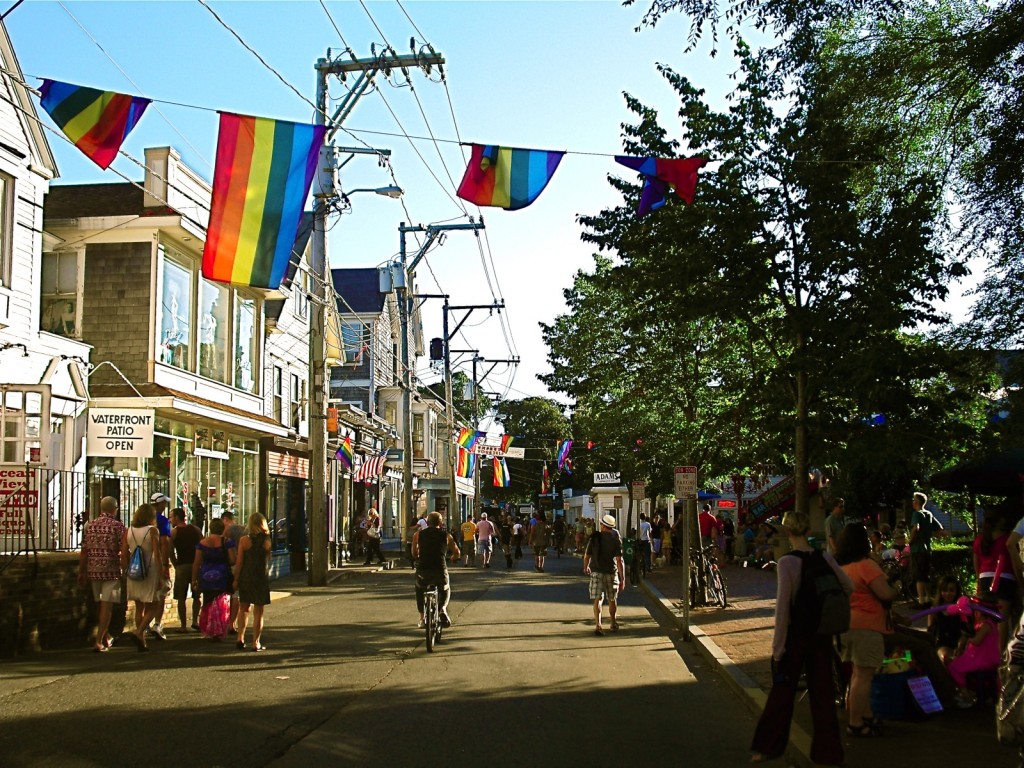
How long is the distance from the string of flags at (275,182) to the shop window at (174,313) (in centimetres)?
979

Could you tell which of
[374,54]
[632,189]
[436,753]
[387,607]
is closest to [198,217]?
[374,54]

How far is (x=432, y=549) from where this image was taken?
563 inches

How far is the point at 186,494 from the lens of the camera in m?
23.3

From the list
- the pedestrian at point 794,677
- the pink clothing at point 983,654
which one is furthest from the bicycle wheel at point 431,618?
the pedestrian at point 794,677

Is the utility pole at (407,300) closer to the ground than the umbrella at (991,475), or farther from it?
farther from it

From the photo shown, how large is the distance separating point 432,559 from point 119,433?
7.88 metres

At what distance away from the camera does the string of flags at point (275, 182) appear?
40.2ft

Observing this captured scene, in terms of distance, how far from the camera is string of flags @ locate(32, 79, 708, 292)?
1225 cm

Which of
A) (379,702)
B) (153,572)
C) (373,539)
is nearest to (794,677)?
(379,702)

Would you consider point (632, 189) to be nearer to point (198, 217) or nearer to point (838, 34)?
point (838, 34)

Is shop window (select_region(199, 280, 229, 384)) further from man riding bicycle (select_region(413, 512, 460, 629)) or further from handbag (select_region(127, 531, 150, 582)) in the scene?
man riding bicycle (select_region(413, 512, 460, 629))

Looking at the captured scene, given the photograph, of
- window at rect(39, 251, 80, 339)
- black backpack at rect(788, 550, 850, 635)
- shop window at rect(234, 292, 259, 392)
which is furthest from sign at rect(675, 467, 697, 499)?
shop window at rect(234, 292, 259, 392)

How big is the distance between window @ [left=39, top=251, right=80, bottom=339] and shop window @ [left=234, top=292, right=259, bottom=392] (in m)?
4.83

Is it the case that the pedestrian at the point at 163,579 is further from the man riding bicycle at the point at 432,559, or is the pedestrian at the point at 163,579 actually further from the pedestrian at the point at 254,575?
the man riding bicycle at the point at 432,559
